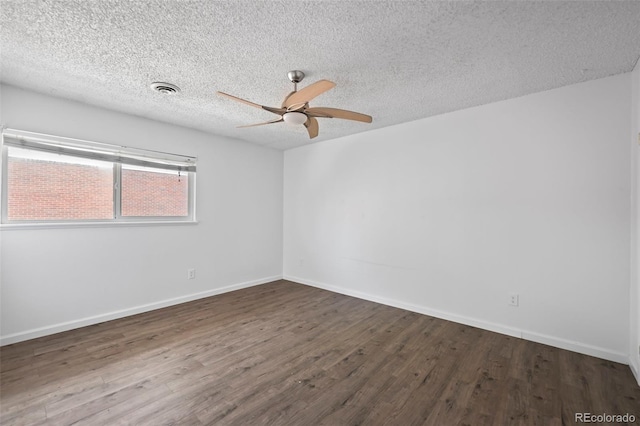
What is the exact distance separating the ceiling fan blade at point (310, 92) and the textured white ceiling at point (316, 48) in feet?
0.98

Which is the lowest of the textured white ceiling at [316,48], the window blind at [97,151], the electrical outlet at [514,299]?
the electrical outlet at [514,299]

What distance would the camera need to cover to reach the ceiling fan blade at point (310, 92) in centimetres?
179

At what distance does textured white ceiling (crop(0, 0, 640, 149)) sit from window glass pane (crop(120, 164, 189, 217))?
87 centimetres

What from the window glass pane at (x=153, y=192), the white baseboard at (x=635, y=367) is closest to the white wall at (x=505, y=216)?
the white baseboard at (x=635, y=367)

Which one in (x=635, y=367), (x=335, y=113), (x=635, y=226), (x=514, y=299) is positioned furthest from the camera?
(x=514, y=299)

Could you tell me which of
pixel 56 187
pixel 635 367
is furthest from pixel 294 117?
pixel 635 367

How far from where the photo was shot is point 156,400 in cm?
176

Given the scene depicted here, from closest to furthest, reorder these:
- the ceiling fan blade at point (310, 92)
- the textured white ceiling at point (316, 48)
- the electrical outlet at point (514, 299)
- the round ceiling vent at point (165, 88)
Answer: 1. the textured white ceiling at point (316, 48)
2. the ceiling fan blade at point (310, 92)
3. the round ceiling vent at point (165, 88)
4. the electrical outlet at point (514, 299)

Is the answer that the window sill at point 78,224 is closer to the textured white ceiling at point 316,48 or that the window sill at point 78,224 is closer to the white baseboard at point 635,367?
the textured white ceiling at point 316,48

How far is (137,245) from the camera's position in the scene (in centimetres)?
324

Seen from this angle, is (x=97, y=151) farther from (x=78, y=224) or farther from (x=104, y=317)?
(x=104, y=317)

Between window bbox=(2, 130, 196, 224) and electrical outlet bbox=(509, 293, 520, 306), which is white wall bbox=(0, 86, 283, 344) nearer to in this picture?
window bbox=(2, 130, 196, 224)

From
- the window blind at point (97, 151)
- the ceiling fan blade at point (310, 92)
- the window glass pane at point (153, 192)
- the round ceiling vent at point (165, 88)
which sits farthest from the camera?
the window glass pane at point (153, 192)

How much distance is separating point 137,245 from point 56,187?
0.96 m
